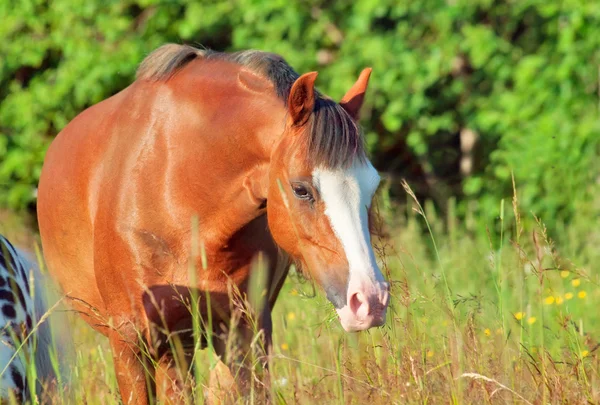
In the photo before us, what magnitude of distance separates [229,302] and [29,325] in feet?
2.58

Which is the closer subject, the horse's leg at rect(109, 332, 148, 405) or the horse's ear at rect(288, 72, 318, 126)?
the horse's ear at rect(288, 72, 318, 126)

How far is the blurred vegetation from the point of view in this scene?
8031mm

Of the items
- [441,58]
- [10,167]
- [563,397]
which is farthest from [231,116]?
[10,167]

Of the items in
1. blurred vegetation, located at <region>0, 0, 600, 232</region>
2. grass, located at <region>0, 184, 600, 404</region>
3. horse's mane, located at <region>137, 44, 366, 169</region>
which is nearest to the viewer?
grass, located at <region>0, 184, 600, 404</region>

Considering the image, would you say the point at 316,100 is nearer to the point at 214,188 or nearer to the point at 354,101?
the point at 354,101

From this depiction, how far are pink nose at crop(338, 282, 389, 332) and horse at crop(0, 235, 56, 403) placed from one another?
1.03m

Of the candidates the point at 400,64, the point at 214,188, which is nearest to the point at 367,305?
the point at 214,188

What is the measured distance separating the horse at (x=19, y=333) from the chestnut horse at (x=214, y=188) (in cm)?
25

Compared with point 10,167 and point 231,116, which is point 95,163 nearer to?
point 231,116

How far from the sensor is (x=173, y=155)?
155 inches

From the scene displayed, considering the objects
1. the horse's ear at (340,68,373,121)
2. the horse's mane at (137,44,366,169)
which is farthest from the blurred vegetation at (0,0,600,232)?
the horse's ear at (340,68,373,121)

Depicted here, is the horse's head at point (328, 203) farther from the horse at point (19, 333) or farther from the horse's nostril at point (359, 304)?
the horse at point (19, 333)

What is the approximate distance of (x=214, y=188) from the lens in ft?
12.7

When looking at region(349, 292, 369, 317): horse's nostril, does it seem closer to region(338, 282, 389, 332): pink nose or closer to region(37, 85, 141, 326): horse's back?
region(338, 282, 389, 332): pink nose
